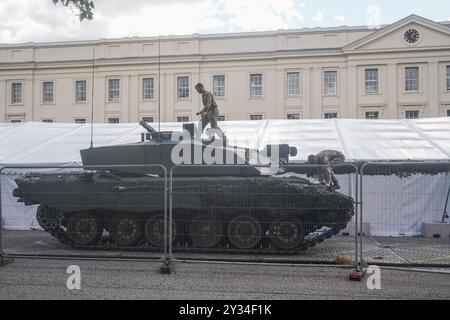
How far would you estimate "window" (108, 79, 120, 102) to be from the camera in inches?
1858

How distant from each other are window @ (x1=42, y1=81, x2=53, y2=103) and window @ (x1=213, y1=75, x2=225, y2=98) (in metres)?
14.9

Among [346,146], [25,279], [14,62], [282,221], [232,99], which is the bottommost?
[25,279]

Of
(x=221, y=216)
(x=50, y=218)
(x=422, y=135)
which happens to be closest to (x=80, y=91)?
(x=422, y=135)

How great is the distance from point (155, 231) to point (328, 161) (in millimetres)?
5776

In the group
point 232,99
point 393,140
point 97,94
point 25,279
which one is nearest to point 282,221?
point 25,279

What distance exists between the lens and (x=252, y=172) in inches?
429

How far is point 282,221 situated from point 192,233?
1615 millimetres

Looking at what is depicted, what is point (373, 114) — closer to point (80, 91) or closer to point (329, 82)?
point (329, 82)

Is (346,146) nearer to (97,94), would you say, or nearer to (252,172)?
(252,172)

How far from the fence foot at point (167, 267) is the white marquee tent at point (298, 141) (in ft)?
15.0

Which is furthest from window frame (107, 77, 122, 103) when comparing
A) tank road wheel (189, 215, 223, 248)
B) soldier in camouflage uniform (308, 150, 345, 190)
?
tank road wheel (189, 215, 223, 248)

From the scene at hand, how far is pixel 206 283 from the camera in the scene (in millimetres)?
7523

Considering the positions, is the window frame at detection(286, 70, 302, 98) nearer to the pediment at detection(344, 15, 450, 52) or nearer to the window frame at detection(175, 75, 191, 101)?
the pediment at detection(344, 15, 450, 52)

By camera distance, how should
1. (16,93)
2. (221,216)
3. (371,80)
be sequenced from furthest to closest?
(16,93) < (371,80) < (221,216)
